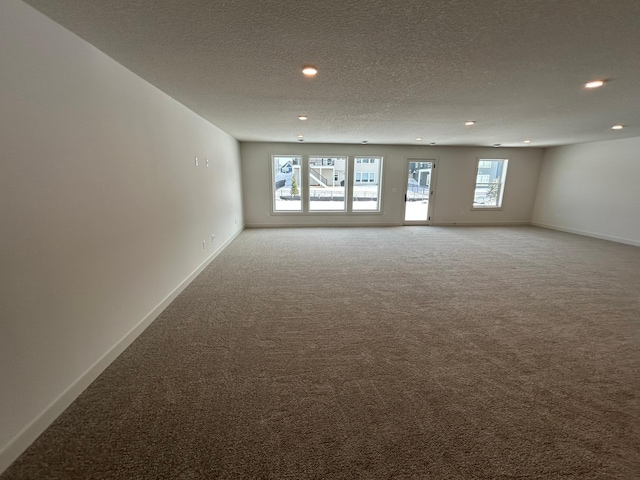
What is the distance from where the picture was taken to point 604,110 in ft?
11.5

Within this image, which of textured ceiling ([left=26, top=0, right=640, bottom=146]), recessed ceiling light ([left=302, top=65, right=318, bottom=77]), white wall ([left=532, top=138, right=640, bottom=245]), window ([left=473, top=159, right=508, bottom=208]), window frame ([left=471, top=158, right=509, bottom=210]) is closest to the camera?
textured ceiling ([left=26, top=0, right=640, bottom=146])

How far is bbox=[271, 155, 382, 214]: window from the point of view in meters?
7.48

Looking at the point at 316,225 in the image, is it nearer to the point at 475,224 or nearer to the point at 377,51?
the point at 475,224

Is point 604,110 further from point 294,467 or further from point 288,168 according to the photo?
point 288,168

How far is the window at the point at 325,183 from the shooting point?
24.5ft

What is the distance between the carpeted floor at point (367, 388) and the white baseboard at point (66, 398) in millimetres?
51

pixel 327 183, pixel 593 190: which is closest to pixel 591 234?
pixel 593 190

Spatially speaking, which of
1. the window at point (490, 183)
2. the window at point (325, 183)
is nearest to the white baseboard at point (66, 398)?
the window at point (325, 183)

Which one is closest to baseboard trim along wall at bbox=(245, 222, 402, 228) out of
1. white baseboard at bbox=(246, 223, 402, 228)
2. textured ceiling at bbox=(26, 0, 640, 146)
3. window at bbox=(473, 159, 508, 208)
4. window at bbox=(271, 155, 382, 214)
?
white baseboard at bbox=(246, 223, 402, 228)

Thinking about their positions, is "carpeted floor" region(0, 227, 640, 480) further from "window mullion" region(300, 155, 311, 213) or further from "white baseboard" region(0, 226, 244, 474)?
"window mullion" region(300, 155, 311, 213)

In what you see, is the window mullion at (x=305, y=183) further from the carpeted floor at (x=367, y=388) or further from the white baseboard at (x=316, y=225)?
the carpeted floor at (x=367, y=388)

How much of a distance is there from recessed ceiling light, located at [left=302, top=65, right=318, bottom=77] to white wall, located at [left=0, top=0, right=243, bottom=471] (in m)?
1.53

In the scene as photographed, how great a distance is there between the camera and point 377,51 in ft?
6.32

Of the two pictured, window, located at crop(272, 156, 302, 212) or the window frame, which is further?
the window frame
